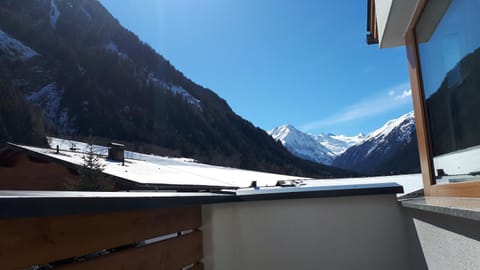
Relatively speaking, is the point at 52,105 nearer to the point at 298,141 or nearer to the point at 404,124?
the point at 404,124

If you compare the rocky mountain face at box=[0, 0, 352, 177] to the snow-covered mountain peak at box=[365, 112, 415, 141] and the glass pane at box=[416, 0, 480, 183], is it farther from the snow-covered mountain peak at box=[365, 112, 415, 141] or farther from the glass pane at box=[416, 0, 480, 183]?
the glass pane at box=[416, 0, 480, 183]

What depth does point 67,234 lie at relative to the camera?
0.91 meters

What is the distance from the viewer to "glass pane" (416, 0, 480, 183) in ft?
4.08

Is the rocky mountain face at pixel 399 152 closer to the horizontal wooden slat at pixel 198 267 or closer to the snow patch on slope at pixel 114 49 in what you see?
the horizontal wooden slat at pixel 198 267

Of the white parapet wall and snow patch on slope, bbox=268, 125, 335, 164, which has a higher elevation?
snow patch on slope, bbox=268, 125, 335, 164

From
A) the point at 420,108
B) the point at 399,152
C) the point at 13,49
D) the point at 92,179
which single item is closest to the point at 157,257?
the point at 420,108

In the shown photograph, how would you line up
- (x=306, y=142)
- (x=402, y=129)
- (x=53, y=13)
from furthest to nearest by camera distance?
(x=306, y=142), (x=53, y=13), (x=402, y=129)

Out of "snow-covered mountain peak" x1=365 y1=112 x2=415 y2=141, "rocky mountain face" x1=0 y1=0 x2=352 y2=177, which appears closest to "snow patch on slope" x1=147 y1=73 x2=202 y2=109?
"rocky mountain face" x1=0 y1=0 x2=352 y2=177

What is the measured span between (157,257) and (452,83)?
1.43 meters

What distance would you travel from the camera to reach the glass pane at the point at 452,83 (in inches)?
49.0

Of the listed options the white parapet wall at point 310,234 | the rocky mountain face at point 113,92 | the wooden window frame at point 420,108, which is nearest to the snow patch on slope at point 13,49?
the rocky mountain face at point 113,92

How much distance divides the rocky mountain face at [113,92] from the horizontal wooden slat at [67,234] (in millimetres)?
26370

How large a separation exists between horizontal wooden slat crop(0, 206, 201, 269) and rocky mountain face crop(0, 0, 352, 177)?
2637 centimetres

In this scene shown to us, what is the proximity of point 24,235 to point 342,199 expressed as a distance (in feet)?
5.71
